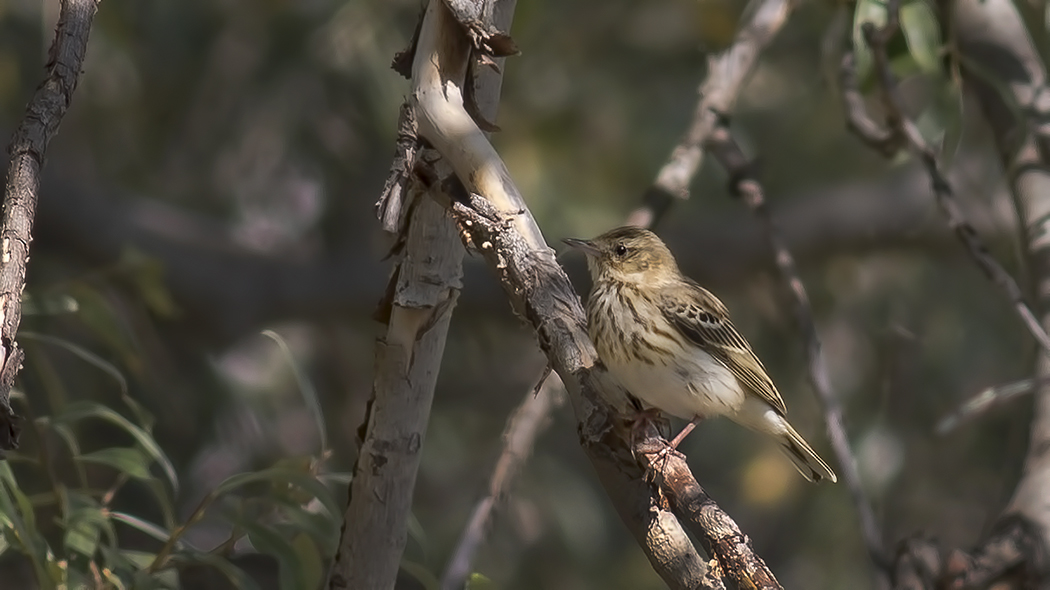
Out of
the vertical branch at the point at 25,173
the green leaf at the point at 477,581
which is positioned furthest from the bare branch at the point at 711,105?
the vertical branch at the point at 25,173

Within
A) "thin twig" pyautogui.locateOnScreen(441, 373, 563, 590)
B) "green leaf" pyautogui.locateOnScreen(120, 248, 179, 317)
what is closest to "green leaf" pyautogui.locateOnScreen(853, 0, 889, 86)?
"thin twig" pyautogui.locateOnScreen(441, 373, 563, 590)

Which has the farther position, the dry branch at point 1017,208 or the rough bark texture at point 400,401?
the dry branch at point 1017,208

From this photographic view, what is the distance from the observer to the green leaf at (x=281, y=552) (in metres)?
2.40

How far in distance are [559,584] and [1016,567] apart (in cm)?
290

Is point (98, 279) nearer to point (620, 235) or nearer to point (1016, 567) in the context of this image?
point (620, 235)

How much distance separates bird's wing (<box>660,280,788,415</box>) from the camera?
3.17 metres

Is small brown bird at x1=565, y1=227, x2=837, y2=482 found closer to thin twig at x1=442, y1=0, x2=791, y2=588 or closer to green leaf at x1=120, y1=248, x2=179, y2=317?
thin twig at x1=442, y1=0, x2=791, y2=588

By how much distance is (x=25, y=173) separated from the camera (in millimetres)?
1483

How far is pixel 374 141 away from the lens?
5730 millimetres

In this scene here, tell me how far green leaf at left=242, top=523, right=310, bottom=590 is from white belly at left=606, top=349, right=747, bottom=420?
832 millimetres

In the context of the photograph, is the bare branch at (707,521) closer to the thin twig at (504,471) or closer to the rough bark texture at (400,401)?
the rough bark texture at (400,401)

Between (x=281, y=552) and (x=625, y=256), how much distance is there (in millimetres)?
1308

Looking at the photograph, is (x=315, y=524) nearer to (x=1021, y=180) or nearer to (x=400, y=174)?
(x=400, y=174)

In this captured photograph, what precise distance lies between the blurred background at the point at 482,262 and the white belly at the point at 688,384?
1210 millimetres
